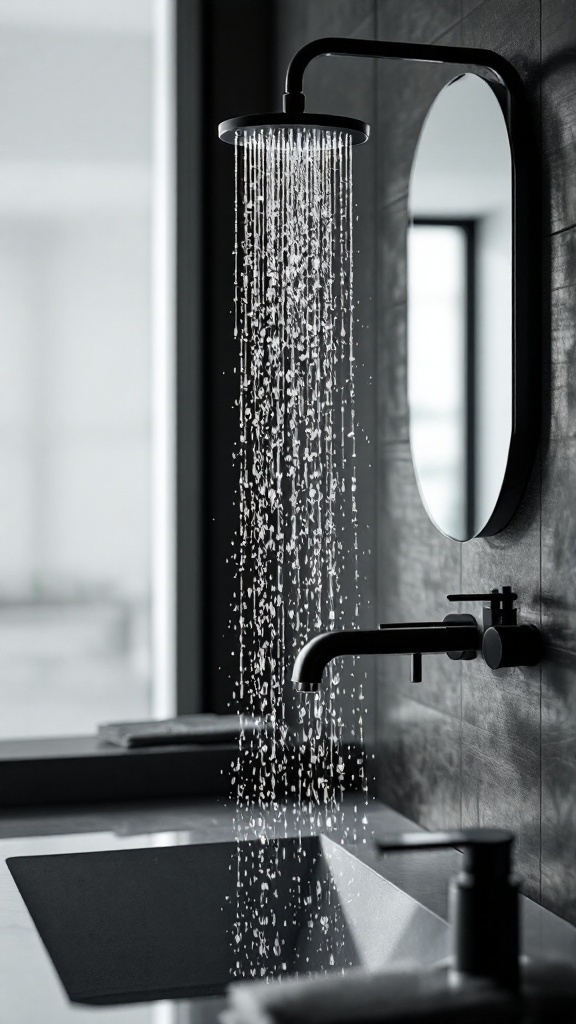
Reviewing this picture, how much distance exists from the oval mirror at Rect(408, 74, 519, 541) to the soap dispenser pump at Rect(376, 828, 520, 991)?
489 mm

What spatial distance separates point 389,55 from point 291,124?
15cm

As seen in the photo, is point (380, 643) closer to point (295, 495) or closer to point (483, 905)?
point (483, 905)

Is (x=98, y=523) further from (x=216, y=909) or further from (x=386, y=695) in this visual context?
(x=216, y=909)

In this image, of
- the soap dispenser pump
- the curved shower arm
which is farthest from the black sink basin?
the curved shower arm

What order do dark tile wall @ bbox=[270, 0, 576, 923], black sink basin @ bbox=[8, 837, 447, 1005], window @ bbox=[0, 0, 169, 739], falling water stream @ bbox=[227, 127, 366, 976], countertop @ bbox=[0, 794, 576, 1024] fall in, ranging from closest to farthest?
1. countertop @ bbox=[0, 794, 576, 1024]
2. dark tile wall @ bbox=[270, 0, 576, 923]
3. black sink basin @ bbox=[8, 837, 447, 1005]
4. falling water stream @ bbox=[227, 127, 366, 976]
5. window @ bbox=[0, 0, 169, 739]

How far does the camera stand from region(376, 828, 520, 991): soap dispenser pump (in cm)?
98

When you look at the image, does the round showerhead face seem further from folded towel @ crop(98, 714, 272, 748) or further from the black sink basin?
folded towel @ crop(98, 714, 272, 748)

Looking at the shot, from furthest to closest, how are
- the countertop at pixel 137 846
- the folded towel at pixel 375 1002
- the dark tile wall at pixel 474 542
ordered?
1. the dark tile wall at pixel 474 542
2. the countertop at pixel 137 846
3. the folded towel at pixel 375 1002

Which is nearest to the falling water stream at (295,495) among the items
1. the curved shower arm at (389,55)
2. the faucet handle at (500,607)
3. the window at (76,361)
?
the window at (76,361)

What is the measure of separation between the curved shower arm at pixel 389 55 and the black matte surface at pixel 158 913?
Answer: 988mm

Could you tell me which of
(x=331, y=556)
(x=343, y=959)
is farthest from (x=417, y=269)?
(x=343, y=959)

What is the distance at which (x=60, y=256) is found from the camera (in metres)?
2.41

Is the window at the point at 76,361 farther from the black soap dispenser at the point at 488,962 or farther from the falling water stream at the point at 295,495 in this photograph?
the black soap dispenser at the point at 488,962

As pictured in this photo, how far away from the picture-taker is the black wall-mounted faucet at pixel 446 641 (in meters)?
1.34
